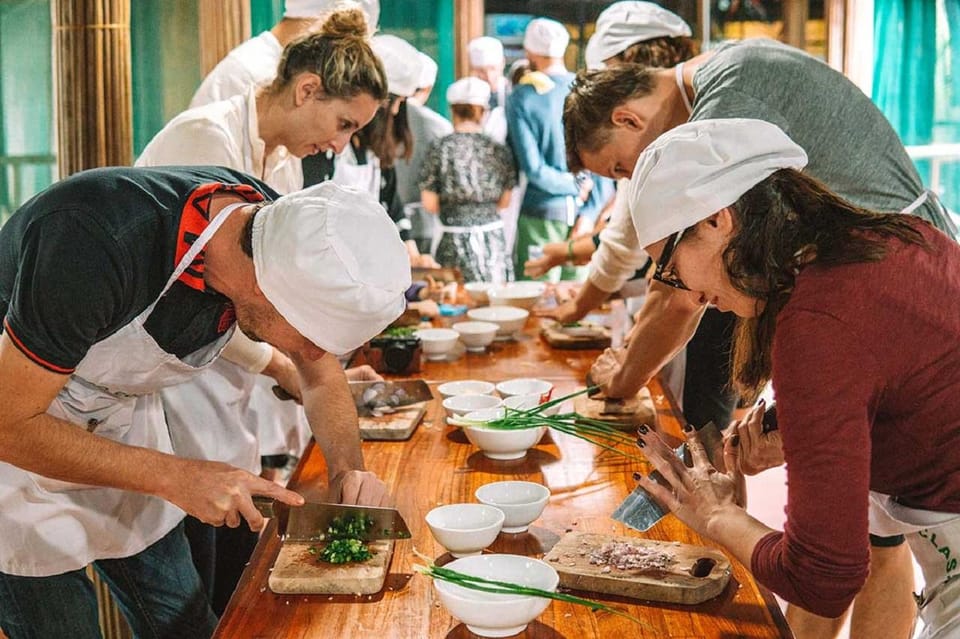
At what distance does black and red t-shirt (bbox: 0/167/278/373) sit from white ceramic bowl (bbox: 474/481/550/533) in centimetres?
67

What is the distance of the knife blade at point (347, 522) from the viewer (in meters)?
2.03

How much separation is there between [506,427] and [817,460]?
1.10 m

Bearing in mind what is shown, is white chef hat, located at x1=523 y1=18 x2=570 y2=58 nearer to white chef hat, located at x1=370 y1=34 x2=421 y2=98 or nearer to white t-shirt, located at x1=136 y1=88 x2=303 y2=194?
white chef hat, located at x1=370 y1=34 x2=421 y2=98

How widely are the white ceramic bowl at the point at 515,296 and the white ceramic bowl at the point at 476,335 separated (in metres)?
0.54

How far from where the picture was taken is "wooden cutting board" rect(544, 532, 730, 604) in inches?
71.1

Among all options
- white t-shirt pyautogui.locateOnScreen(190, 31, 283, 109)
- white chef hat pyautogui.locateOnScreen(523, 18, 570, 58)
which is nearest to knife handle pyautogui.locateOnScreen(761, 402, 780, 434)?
white t-shirt pyautogui.locateOnScreen(190, 31, 283, 109)

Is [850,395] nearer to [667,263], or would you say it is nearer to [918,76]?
[667,263]

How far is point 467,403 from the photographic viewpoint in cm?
283

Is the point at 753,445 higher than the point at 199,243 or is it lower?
lower

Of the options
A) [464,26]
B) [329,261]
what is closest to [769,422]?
[329,261]

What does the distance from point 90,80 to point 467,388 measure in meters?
1.64

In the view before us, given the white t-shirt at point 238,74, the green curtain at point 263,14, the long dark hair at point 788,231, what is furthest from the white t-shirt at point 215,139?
the green curtain at point 263,14

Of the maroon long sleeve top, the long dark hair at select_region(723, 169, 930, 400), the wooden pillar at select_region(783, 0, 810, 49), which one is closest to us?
the maroon long sleeve top

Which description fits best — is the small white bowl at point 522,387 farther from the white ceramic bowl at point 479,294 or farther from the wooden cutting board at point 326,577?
the white ceramic bowl at point 479,294
